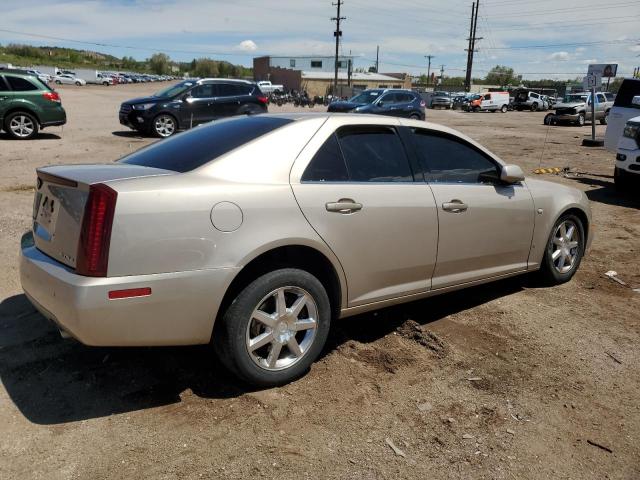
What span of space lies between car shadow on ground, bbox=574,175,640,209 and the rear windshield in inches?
308

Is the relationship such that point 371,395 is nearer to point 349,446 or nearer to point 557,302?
point 349,446

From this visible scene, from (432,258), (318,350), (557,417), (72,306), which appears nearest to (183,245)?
(72,306)

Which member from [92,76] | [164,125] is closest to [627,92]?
[164,125]

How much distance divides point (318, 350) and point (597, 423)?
5.25ft

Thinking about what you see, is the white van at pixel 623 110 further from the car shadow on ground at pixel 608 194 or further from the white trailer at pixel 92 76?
the white trailer at pixel 92 76

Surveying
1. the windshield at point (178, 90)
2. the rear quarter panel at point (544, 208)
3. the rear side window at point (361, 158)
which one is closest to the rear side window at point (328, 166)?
the rear side window at point (361, 158)

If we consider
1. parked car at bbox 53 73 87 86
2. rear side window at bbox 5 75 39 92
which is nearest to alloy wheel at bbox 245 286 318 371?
rear side window at bbox 5 75 39 92

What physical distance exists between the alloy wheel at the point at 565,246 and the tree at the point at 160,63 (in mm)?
133302

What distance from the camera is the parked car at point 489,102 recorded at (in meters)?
47.6

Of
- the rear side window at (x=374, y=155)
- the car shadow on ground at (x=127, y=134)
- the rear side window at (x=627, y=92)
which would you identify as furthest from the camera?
the car shadow on ground at (x=127, y=134)

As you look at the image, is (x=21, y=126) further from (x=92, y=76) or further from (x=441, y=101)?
(x=92, y=76)

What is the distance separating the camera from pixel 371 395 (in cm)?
328

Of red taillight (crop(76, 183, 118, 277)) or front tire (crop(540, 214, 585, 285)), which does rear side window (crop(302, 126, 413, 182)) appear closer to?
red taillight (crop(76, 183, 118, 277))

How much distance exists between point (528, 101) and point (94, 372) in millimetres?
50925
